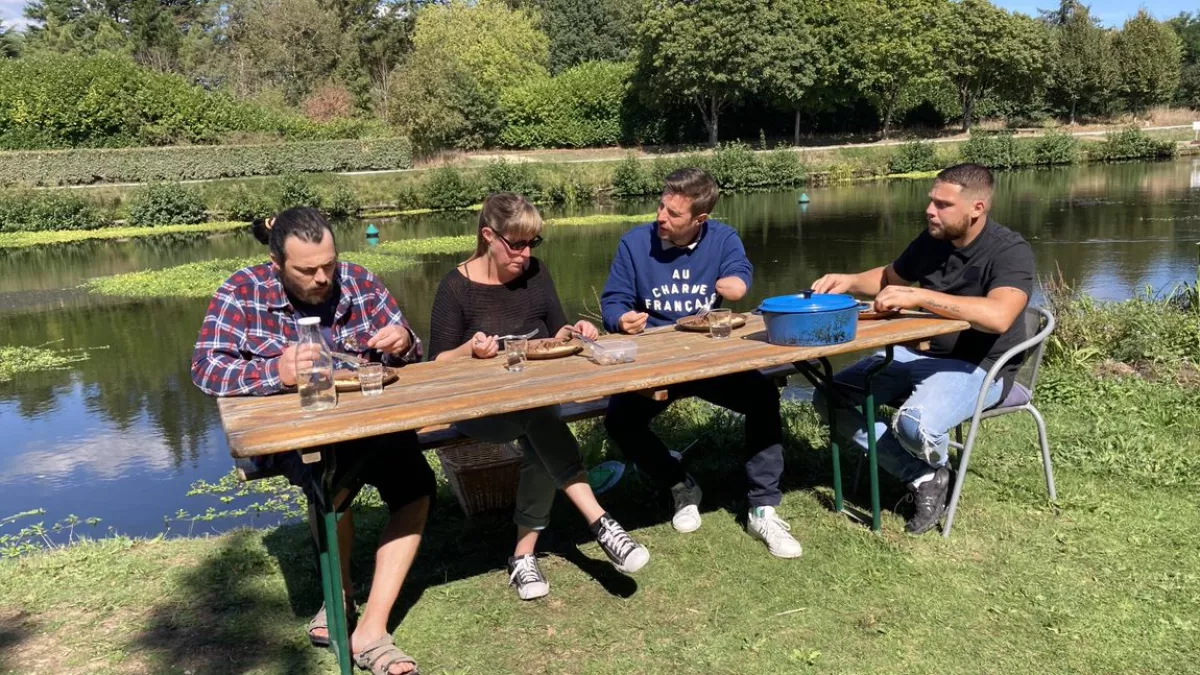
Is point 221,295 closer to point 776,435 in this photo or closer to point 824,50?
point 776,435

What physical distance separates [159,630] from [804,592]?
2.22 m

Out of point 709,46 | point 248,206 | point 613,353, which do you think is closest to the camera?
point 613,353

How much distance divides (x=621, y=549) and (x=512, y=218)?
49.0 inches

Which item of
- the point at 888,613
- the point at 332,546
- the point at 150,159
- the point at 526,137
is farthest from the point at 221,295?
the point at 526,137

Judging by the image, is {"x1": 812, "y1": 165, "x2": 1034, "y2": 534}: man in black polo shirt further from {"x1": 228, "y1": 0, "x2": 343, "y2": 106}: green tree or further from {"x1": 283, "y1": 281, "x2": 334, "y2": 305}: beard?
{"x1": 228, "y1": 0, "x2": 343, "y2": 106}: green tree

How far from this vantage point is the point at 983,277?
11.6 feet

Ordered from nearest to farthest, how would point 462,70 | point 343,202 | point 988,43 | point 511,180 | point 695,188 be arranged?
point 695,188
point 343,202
point 511,180
point 462,70
point 988,43

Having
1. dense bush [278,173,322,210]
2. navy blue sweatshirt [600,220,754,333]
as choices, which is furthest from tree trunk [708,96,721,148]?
navy blue sweatshirt [600,220,754,333]

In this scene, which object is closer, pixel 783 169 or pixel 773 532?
pixel 773 532

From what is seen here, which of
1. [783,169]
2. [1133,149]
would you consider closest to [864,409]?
[783,169]

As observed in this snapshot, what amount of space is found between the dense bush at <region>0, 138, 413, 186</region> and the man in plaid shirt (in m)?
30.0

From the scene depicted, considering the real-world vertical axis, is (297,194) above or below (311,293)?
above

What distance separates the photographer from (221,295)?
293 cm

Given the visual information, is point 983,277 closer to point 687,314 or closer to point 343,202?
point 687,314
